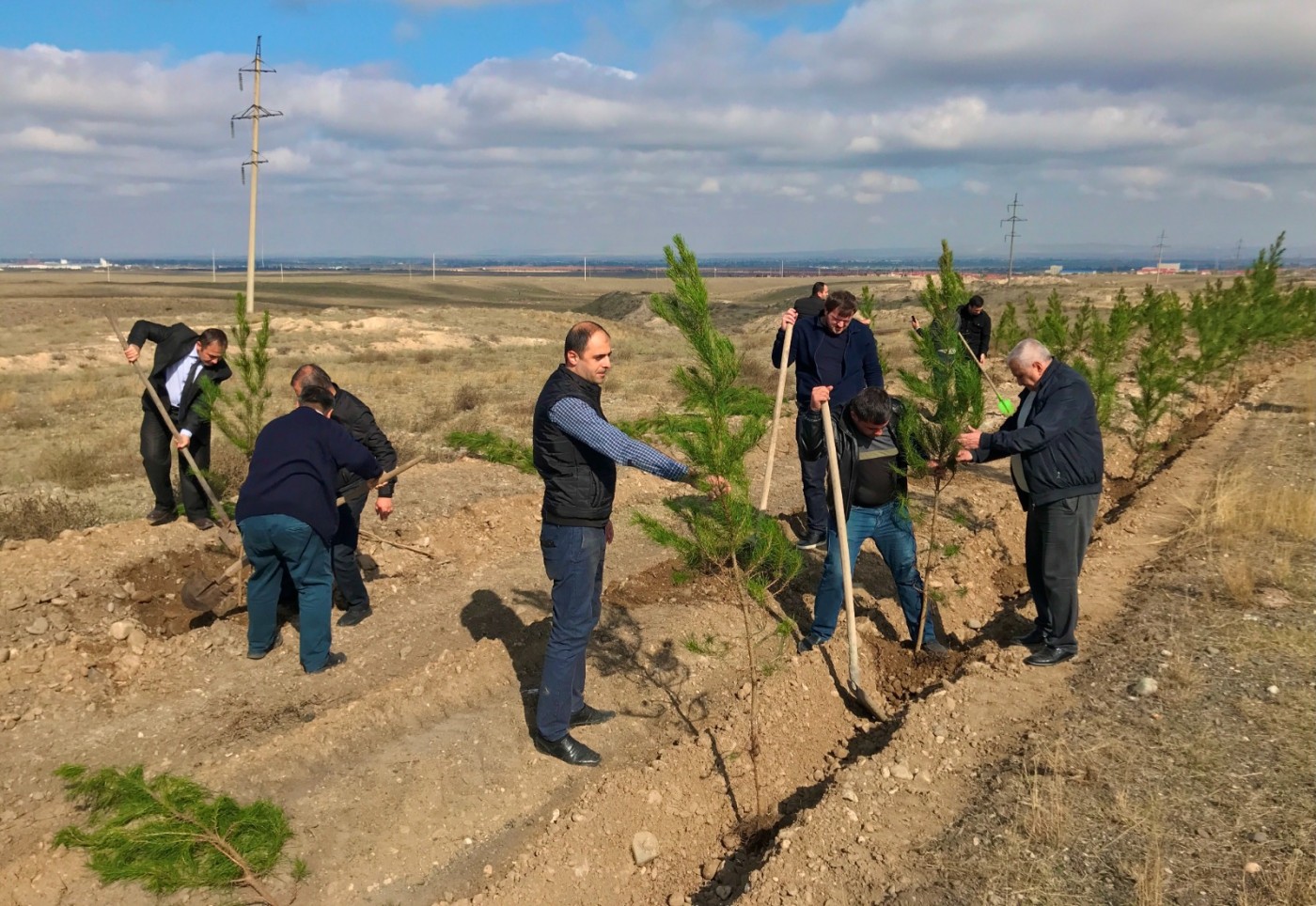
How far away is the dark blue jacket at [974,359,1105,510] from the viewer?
452 centimetres

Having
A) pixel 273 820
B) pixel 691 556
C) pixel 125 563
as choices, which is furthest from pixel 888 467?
pixel 125 563

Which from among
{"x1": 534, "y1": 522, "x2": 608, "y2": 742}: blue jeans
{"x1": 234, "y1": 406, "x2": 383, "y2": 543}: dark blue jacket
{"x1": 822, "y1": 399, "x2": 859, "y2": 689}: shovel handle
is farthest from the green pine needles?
{"x1": 822, "y1": 399, "x2": 859, "y2": 689}: shovel handle

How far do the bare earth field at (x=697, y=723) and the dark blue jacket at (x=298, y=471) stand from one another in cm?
110

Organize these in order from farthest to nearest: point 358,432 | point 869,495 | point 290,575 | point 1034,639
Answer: point 358,432 < point 1034,639 < point 290,575 < point 869,495

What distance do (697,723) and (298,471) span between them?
2592 millimetres

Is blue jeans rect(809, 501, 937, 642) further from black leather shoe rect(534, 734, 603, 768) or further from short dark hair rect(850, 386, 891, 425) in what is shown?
black leather shoe rect(534, 734, 603, 768)

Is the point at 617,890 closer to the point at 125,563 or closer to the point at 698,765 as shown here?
the point at 698,765

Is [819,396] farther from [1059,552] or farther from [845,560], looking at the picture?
[1059,552]

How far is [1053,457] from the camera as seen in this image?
4.59 m

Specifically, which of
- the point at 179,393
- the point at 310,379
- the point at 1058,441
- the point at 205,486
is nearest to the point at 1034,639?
the point at 1058,441

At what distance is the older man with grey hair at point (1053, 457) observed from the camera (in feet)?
14.9

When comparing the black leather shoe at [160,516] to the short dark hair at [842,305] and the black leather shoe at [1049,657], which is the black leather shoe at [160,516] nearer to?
the short dark hair at [842,305]

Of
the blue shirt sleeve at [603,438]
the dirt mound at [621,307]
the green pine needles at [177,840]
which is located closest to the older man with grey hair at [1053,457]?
the blue shirt sleeve at [603,438]

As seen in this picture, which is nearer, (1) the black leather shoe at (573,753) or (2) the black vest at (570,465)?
Answer: (2) the black vest at (570,465)
